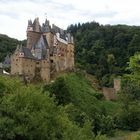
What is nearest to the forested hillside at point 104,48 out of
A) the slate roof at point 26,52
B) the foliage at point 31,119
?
the slate roof at point 26,52

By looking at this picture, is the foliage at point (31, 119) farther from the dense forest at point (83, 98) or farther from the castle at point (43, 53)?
the castle at point (43, 53)

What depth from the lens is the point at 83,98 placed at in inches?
3388

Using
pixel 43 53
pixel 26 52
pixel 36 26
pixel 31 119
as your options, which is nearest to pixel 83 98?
pixel 43 53

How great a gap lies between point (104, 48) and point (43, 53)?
60.8 metres

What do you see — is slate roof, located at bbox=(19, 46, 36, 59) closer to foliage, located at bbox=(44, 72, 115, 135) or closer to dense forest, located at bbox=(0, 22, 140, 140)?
dense forest, located at bbox=(0, 22, 140, 140)

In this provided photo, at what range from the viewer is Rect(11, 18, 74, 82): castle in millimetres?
80812

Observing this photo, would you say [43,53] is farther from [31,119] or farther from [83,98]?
[31,119]

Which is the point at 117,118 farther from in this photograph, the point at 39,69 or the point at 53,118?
the point at 53,118

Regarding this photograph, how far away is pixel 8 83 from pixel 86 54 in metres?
90.4

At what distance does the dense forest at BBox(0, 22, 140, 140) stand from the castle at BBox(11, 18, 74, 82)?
308cm

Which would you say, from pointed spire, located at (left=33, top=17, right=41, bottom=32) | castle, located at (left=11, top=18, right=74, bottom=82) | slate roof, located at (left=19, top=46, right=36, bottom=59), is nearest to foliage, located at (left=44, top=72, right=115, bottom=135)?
castle, located at (left=11, top=18, right=74, bottom=82)

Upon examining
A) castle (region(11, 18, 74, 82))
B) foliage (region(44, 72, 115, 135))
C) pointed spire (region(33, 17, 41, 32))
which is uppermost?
pointed spire (region(33, 17, 41, 32))

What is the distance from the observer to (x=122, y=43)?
5782 inches

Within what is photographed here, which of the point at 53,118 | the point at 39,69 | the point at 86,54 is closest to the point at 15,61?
the point at 39,69
